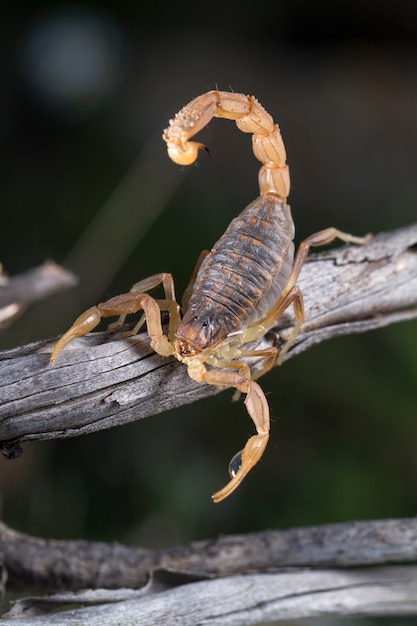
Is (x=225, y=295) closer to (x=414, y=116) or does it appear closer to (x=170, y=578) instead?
(x=170, y=578)

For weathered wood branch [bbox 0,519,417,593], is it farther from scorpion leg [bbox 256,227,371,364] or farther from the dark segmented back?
the dark segmented back

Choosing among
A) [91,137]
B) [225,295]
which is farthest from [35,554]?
[91,137]

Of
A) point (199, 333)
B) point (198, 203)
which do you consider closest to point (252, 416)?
point (199, 333)

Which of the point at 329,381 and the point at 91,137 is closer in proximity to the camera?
the point at 329,381

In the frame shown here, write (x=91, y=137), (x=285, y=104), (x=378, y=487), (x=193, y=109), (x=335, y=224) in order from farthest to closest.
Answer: (x=285, y=104)
(x=91, y=137)
(x=335, y=224)
(x=378, y=487)
(x=193, y=109)

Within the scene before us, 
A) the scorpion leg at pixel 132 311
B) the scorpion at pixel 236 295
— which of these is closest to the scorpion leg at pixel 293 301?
the scorpion at pixel 236 295

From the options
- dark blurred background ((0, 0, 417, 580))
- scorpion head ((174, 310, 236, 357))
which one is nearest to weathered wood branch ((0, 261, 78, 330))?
dark blurred background ((0, 0, 417, 580))

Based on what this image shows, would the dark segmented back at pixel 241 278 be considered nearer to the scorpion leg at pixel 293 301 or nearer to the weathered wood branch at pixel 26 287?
the scorpion leg at pixel 293 301

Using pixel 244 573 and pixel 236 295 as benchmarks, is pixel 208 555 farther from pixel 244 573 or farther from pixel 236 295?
pixel 236 295
